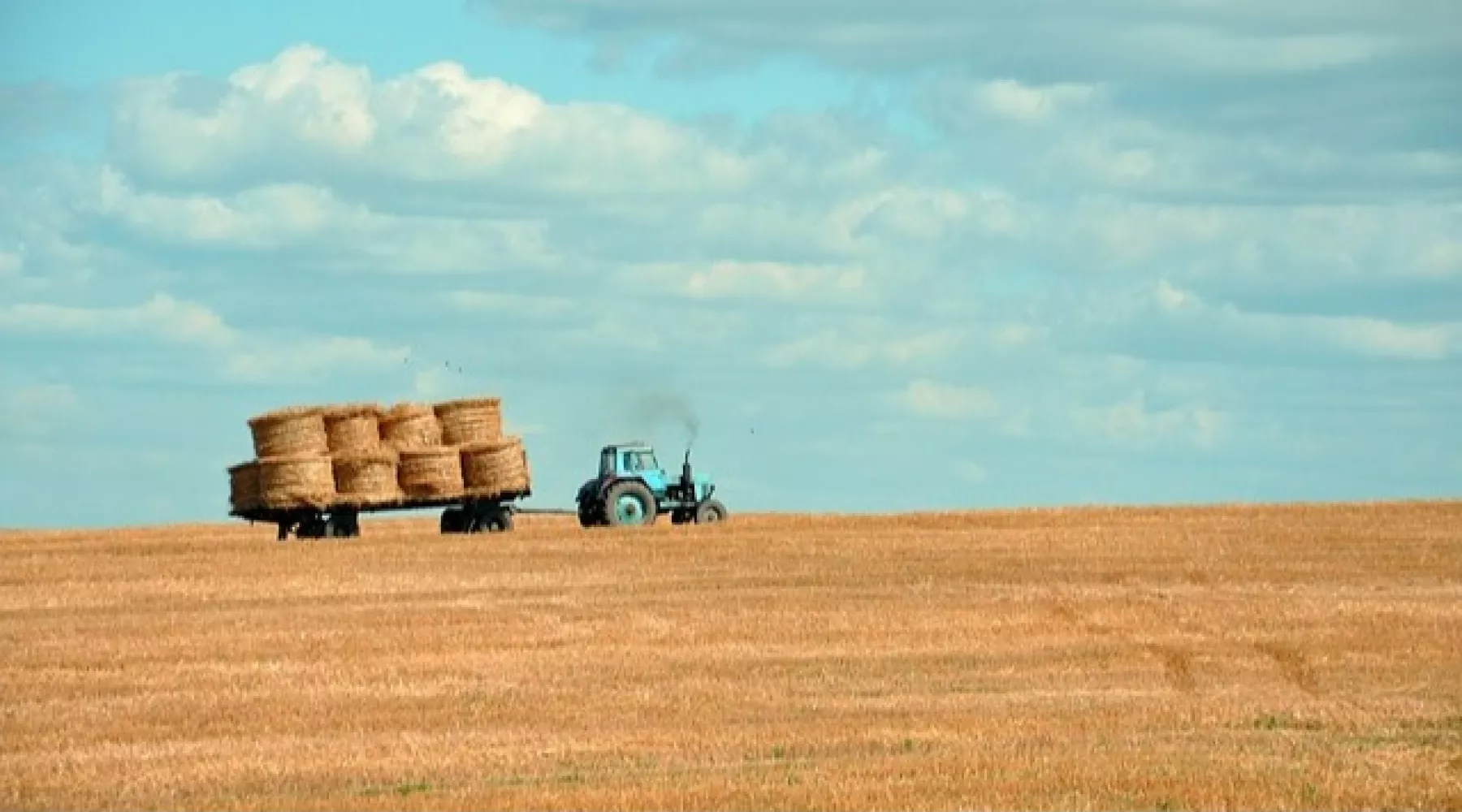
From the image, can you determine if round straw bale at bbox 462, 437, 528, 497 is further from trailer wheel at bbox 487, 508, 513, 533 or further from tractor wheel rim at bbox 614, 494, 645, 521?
tractor wheel rim at bbox 614, 494, 645, 521

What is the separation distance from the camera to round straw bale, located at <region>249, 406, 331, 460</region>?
3531 cm

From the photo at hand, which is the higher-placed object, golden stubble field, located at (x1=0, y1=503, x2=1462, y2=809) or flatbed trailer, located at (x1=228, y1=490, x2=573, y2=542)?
flatbed trailer, located at (x1=228, y1=490, x2=573, y2=542)

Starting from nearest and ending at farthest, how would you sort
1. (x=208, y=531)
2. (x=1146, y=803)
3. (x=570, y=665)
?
(x=1146, y=803) < (x=570, y=665) < (x=208, y=531)

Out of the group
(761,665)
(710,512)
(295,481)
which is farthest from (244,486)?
(761,665)

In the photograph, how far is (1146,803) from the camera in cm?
1388

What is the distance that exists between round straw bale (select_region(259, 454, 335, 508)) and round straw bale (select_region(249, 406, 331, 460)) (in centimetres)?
17

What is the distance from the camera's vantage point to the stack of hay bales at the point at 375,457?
3559 cm

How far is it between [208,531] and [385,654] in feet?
62.8

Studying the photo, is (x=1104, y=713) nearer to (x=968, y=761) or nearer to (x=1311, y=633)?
(x=968, y=761)

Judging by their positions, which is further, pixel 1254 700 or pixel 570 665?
pixel 570 665

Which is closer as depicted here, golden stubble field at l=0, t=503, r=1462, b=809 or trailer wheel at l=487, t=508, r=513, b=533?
golden stubble field at l=0, t=503, r=1462, b=809

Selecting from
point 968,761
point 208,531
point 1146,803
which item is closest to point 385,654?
point 968,761

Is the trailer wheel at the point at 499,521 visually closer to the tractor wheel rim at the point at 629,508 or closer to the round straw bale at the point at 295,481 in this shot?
the tractor wheel rim at the point at 629,508

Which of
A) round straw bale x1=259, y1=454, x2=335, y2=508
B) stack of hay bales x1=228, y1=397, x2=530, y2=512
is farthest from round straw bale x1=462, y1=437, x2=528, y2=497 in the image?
round straw bale x1=259, y1=454, x2=335, y2=508
